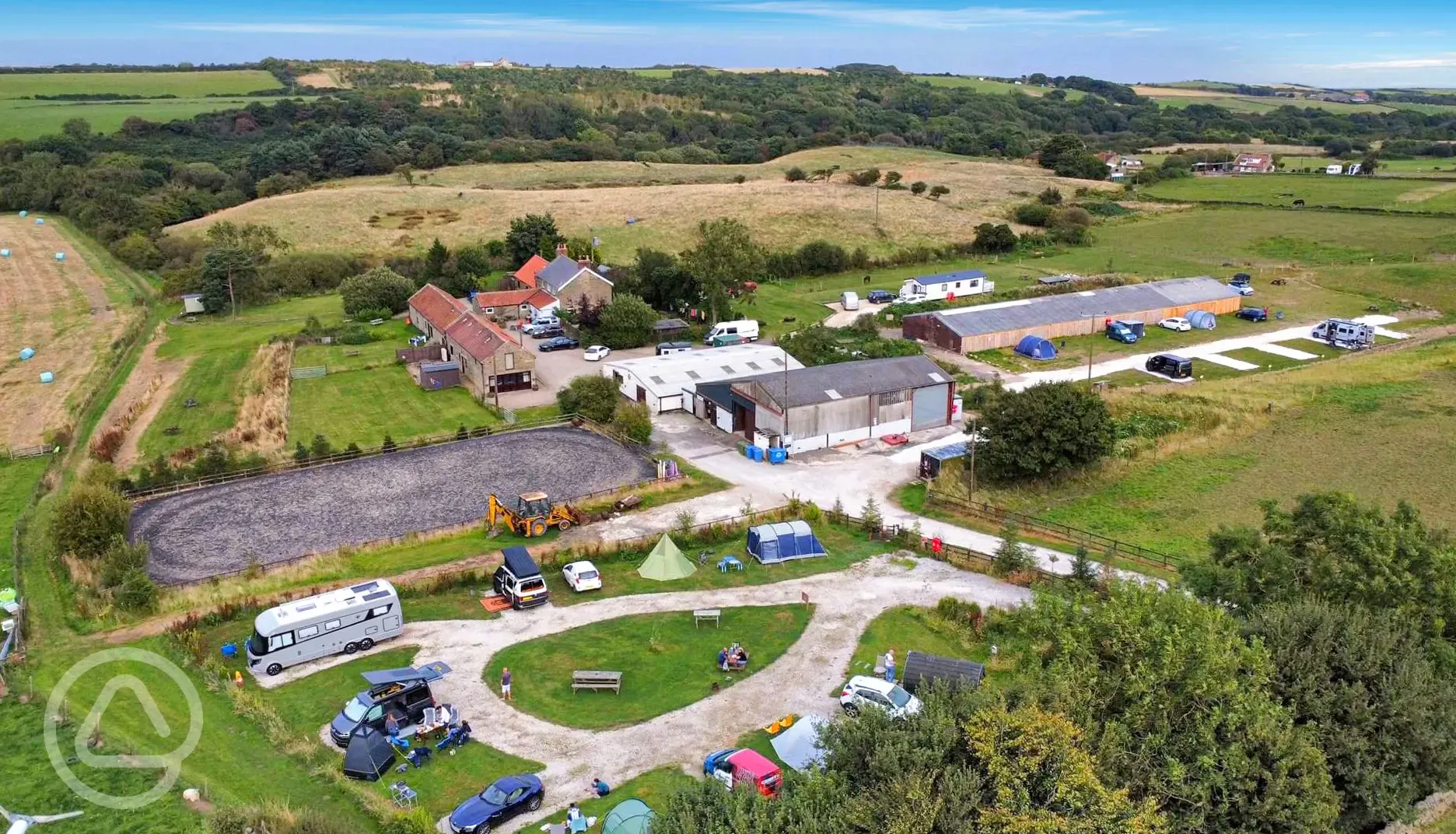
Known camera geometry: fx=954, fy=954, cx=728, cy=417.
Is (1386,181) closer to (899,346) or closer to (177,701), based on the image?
(899,346)

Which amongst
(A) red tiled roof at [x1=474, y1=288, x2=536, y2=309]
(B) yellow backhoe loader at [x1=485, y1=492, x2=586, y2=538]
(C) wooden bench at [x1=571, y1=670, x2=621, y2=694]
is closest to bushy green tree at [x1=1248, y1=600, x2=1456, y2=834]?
(C) wooden bench at [x1=571, y1=670, x2=621, y2=694]

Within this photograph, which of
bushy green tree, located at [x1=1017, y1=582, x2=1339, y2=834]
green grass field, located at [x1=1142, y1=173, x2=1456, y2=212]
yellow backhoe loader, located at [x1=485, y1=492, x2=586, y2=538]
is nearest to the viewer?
bushy green tree, located at [x1=1017, y1=582, x2=1339, y2=834]

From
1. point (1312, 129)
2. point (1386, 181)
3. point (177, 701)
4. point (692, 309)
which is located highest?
point (1312, 129)

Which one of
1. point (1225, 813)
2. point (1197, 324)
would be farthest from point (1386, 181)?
point (1225, 813)

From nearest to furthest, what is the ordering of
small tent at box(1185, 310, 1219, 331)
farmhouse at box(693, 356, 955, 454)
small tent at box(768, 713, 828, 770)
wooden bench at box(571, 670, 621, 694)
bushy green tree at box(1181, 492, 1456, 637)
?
small tent at box(768, 713, 828, 770) < bushy green tree at box(1181, 492, 1456, 637) < wooden bench at box(571, 670, 621, 694) < farmhouse at box(693, 356, 955, 454) < small tent at box(1185, 310, 1219, 331)

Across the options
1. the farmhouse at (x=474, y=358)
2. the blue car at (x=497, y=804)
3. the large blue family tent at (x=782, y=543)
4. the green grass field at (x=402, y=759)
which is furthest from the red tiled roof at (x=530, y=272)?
the blue car at (x=497, y=804)

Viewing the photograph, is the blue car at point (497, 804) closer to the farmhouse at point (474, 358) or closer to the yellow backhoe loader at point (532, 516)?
the yellow backhoe loader at point (532, 516)

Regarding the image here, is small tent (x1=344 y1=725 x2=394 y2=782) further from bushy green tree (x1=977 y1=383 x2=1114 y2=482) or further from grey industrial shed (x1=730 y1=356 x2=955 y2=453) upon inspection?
bushy green tree (x1=977 y1=383 x2=1114 y2=482)
